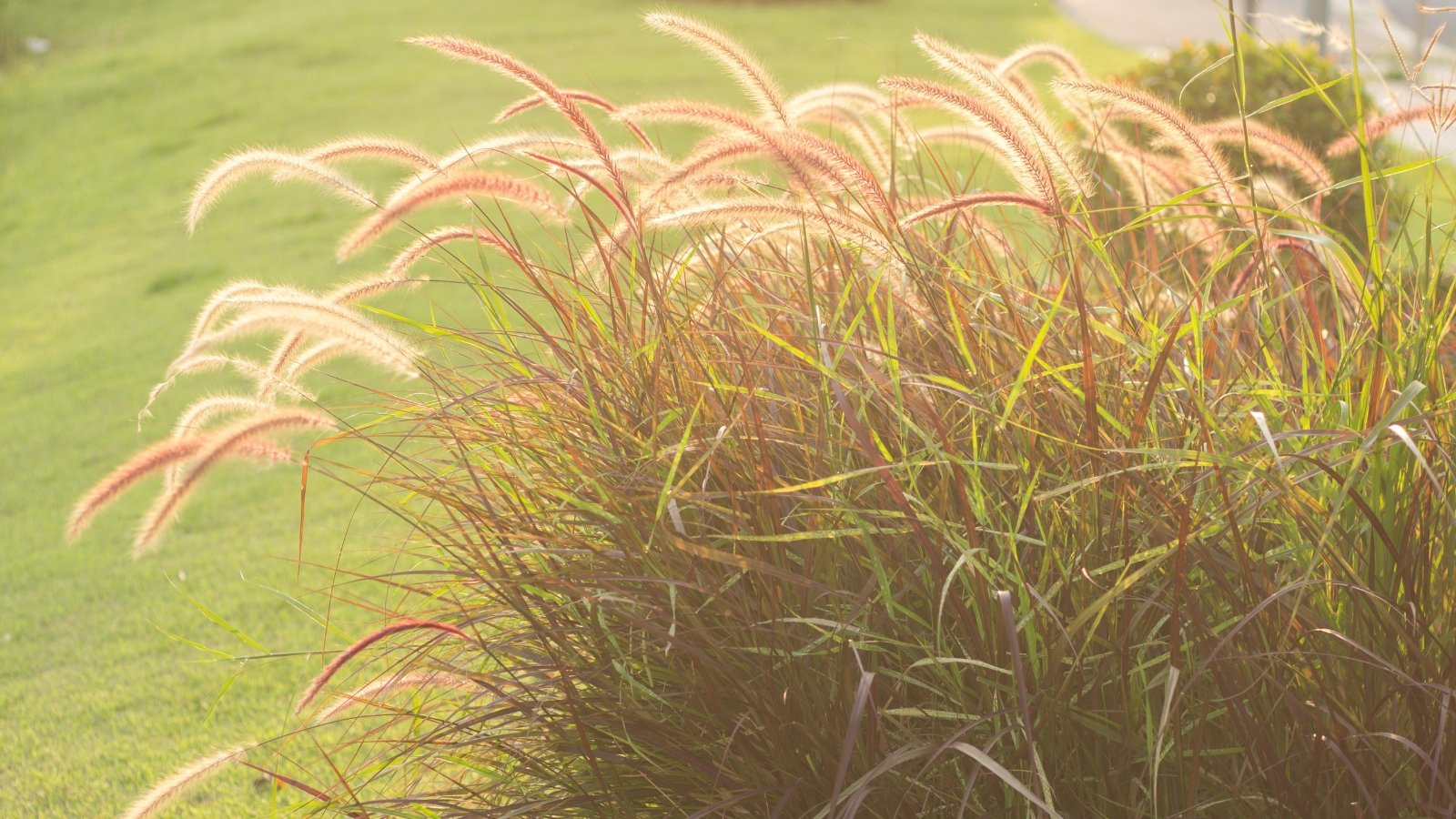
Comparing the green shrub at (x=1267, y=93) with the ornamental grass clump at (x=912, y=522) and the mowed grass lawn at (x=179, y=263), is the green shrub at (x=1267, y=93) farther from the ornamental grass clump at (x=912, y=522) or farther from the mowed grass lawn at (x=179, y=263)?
the ornamental grass clump at (x=912, y=522)

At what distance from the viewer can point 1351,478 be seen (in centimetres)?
146

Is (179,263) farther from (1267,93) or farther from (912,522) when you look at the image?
(912,522)

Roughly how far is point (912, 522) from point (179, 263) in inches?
319

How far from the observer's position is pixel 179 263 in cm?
877

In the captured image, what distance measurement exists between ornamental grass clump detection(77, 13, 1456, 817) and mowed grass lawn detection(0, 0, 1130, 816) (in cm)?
34

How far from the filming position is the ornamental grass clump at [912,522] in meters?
1.62

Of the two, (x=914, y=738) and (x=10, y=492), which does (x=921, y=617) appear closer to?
(x=914, y=738)

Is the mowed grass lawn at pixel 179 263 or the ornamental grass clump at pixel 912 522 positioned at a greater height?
the ornamental grass clump at pixel 912 522

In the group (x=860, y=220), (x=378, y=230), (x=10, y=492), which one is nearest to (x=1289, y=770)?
Result: (x=860, y=220)

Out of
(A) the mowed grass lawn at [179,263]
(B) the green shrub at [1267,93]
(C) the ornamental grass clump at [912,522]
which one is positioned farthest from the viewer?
(B) the green shrub at [1267,93]

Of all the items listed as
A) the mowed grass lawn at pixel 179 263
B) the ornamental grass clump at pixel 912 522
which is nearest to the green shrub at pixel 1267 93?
the mowed grass lawn at pixel 179 263

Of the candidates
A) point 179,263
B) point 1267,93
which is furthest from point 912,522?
point 179,263

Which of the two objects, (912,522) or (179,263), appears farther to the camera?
(179,263)

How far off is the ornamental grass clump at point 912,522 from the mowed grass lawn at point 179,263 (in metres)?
0.34
